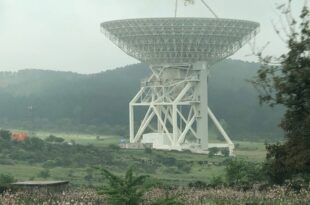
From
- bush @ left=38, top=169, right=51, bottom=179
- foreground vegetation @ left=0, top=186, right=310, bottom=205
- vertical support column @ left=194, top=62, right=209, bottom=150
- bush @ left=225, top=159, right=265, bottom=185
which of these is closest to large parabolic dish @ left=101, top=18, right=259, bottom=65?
vertical support column @ left=194, top=62, right=209, bottom=150

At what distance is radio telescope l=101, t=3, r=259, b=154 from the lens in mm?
123812

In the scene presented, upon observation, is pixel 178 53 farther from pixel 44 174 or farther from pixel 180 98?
pixel 44 174

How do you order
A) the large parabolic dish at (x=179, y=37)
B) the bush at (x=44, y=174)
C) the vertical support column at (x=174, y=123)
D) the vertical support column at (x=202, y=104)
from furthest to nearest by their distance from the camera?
the vertical support column at (x=202, y=104) < the vertical support column at (x=174, y=123) < the large parabolic dish at (x=179, y=37) < the bush at (x=44, y=174)

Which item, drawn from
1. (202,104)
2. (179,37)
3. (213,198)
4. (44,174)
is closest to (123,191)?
(213,198)

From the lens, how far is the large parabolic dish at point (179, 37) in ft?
405

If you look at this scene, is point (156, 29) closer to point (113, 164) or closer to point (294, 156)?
point (113, 164)

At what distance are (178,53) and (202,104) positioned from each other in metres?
10.3

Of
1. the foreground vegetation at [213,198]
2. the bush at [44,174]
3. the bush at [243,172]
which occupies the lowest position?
the bush at [44,174]

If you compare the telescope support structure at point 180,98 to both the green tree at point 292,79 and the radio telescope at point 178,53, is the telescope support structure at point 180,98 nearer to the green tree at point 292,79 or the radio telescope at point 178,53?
the radio telescope at point 178,53

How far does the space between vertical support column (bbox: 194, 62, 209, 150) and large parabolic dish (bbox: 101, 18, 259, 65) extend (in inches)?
79.7

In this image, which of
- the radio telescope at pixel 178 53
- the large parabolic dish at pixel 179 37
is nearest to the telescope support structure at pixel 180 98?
the radio telescope at pixel 178 53

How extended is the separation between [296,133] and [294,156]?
90.8 inches

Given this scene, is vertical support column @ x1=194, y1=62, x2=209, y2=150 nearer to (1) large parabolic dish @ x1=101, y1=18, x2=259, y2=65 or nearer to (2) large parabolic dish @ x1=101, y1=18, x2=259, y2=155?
(2) large parabolic dish @ x1=101, y1=18, x2=259, y2=155

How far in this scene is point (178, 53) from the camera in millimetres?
129125
